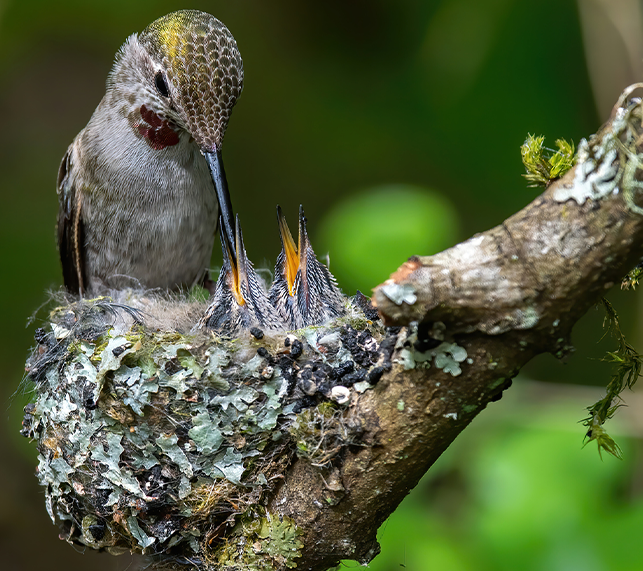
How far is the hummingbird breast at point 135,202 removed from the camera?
2.80m

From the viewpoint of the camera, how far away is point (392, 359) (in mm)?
1430

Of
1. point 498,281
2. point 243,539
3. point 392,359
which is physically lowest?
point 243,539

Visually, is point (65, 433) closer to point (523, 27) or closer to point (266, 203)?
point (266, 203)

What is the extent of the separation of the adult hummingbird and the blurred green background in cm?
60

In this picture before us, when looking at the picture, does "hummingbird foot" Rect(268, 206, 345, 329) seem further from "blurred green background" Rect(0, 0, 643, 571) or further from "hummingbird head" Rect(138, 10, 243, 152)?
"hummingbird head" Rect(138, 10, 243, 152)

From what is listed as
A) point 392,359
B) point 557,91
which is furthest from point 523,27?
point 392,359

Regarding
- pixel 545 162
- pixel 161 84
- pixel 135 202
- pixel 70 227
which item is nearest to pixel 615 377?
pixel 545 162

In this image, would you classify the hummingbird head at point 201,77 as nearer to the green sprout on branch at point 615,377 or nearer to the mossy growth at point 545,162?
the mossy growth at point 545,162

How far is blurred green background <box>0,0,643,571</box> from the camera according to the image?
8.96 feet

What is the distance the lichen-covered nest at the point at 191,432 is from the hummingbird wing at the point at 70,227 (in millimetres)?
966

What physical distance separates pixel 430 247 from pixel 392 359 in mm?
1234

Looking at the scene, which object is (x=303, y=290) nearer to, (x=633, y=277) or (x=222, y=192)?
(x=222, y=192)

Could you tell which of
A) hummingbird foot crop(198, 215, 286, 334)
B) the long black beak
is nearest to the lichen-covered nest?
hummingbird foot crop(198, 215, 286, 334)

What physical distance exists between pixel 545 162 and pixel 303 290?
124 cm
